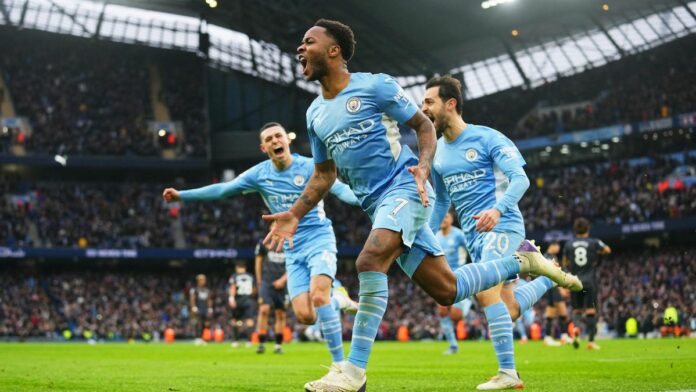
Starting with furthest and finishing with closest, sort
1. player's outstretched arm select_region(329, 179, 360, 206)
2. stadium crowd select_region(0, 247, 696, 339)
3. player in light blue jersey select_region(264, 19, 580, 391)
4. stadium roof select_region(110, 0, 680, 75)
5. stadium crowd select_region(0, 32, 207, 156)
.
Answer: stadium crowd select_region(0, 32, 207, 156) → stadium roof select_region(110, 0, 680, 75) → stadium crowd select_region(0, 247, 696, 339) → player's outstretched arm select_region(329, 179, 360, 206) → player in light blue jersey select_region(264, 19, 580, 391)

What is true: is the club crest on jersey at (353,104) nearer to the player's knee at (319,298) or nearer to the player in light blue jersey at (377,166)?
the player in light blue jersey at (377,166)

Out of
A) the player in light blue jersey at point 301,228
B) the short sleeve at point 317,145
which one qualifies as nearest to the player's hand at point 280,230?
the short sleeve at point 317,145

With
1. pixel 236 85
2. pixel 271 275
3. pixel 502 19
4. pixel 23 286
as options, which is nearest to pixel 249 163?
pixel 236 85

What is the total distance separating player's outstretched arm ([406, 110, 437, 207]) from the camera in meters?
5.52

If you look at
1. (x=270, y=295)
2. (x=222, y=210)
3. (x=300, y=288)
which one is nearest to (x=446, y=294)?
(x=300, y=288)

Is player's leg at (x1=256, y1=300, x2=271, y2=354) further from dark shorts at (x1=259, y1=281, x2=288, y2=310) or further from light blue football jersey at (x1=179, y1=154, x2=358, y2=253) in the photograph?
light blue football jersey at (x1=179, y1=154, x2=358, y2=253)

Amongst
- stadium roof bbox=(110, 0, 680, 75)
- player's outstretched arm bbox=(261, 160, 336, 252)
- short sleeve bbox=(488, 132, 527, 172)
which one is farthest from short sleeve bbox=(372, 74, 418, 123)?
stadium roof bbox=(110, 0, 680, 75)

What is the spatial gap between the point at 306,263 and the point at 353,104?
13.3ft

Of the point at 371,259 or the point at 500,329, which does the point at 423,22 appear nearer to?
the point at 500,329

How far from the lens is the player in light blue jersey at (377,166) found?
570cm

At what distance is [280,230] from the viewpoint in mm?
5523

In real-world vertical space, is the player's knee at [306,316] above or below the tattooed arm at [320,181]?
below

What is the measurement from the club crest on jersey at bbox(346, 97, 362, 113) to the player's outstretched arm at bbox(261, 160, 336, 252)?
531mm

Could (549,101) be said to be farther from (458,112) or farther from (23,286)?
(458,112)
